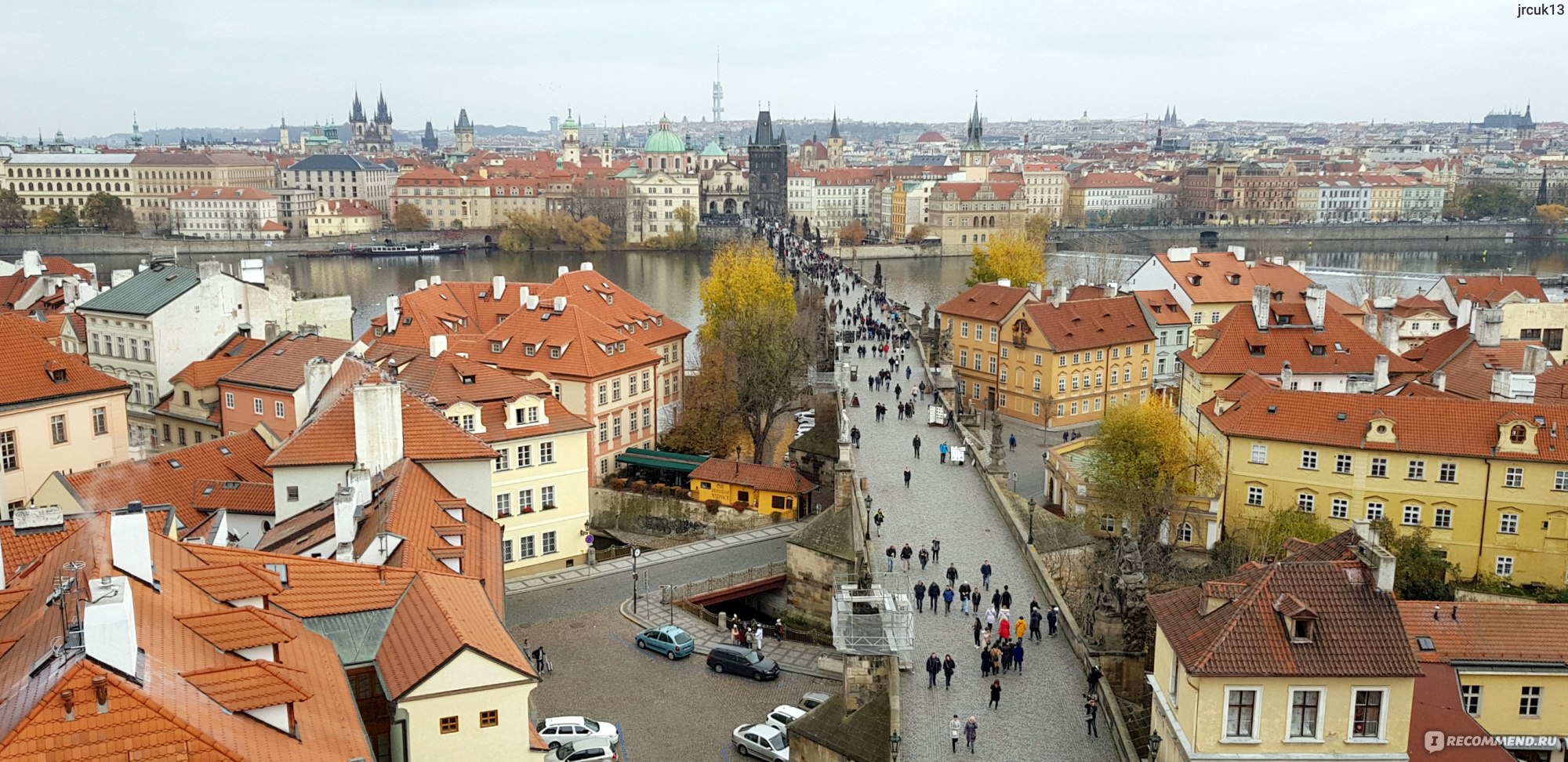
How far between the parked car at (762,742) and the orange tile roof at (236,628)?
34.6 ft

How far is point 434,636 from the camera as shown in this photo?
1766cm

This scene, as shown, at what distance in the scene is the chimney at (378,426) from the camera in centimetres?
2736

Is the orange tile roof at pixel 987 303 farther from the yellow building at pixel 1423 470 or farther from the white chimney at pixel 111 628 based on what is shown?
the white chimney at pixel 111 628

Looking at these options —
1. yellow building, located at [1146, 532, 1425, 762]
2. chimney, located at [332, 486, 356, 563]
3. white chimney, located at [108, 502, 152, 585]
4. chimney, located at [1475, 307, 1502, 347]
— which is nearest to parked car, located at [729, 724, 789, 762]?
yellow building, located at [1146, 532, 1425, 762]

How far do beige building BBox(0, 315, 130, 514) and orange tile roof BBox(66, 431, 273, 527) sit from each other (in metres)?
0.92

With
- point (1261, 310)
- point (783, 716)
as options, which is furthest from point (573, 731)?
point (1261, 310)

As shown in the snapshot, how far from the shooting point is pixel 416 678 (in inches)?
669

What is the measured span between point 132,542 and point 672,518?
24.1 metres

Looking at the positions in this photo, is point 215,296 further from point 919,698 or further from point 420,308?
point 919,698

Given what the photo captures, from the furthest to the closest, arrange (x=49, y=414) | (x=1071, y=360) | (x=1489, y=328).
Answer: (x=1071, y=360) < (x=1489, y=328) < (x=49, y=414)

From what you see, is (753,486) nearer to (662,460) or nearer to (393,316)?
(662,460)

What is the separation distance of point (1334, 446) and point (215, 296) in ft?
114

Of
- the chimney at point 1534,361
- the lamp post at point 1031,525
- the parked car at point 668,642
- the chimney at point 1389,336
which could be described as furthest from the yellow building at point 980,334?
the parked car at point 668,642

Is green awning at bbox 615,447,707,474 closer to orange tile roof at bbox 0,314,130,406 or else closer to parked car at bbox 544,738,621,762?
orange tile roof at bbox 0,314,130,406
